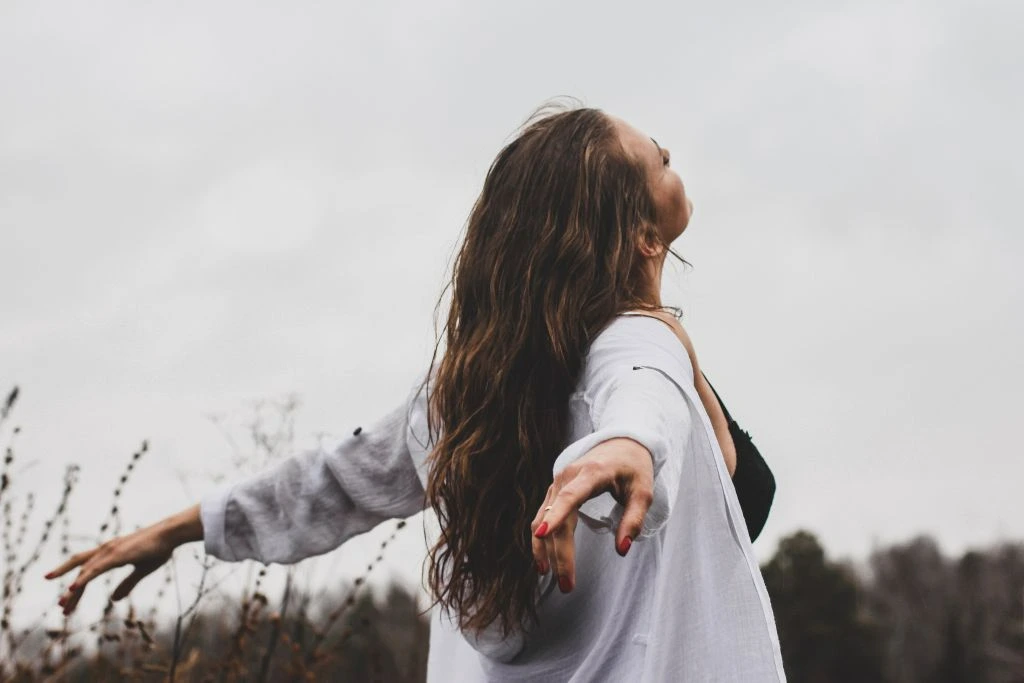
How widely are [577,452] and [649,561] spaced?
0.34 m

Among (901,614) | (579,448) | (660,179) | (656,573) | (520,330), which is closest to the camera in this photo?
(579,448)

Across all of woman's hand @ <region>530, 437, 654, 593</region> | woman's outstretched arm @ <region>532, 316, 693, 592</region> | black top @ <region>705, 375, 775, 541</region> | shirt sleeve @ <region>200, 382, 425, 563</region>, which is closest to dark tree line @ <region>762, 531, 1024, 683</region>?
shirt sleeve @ <region>200, 382, 425, 563</region>

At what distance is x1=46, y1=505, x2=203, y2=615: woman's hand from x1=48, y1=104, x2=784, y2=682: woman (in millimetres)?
598

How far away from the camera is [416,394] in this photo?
7.91 feet

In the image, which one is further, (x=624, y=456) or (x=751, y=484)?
(x=751, y=484)

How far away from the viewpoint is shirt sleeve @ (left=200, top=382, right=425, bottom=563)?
2.53m

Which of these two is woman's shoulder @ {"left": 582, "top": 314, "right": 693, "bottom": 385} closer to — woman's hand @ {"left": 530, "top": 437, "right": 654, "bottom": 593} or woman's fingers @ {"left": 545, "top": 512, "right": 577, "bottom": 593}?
woman's hand @ {"left": 530, "top": 437, "right": 654, "bottom": 593}

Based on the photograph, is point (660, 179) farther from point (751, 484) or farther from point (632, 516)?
point (632, 516)

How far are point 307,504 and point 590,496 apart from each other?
4.31ft

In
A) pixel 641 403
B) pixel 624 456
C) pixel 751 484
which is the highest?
pixel 751 484

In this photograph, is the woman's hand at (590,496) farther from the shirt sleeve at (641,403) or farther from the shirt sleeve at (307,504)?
the shirt sleeve at (307,504)

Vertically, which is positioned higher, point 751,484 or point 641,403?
point 751,484

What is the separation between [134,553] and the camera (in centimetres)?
253

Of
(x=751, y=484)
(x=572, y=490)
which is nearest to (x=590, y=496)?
(x=572, y=490)
